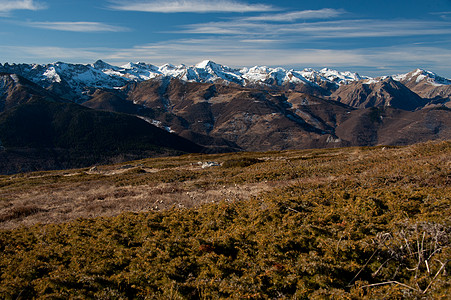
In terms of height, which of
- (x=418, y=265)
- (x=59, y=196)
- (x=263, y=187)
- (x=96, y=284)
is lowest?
(x=59, y=196)

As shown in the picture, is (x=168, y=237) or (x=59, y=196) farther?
(x=59, y=196)

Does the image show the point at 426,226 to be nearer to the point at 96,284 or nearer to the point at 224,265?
the point at 224,265

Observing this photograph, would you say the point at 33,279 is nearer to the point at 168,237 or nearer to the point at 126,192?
the point at 168,237

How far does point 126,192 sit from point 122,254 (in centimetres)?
2153

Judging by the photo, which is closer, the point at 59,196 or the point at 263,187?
the point at 263,187

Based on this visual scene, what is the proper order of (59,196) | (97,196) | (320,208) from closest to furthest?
(320,208)
(97,196)
(59,196)

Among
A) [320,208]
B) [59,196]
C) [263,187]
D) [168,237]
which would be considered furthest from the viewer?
[59,196]

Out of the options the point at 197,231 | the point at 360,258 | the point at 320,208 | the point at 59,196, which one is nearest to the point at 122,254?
the point at 197,231

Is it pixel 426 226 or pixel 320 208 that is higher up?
pixel 426 226

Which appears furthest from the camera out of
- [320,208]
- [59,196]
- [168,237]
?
[59,196]

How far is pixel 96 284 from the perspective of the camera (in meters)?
9.59

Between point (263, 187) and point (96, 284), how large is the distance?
788 inches

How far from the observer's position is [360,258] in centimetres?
1045

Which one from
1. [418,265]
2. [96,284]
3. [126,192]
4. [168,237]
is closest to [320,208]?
[418,265]
